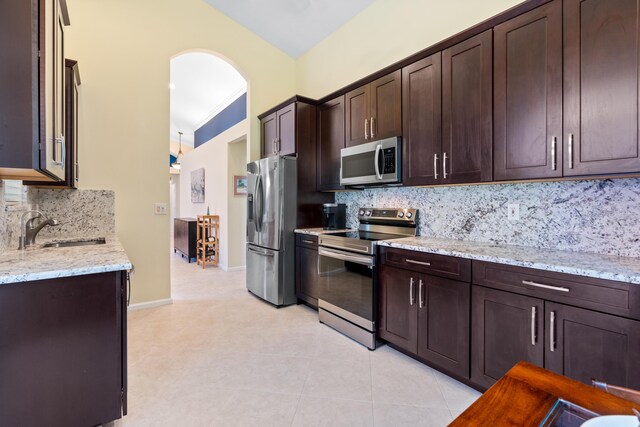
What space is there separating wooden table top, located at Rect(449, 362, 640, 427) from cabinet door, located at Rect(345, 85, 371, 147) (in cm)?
251

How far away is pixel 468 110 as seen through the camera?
216 cm

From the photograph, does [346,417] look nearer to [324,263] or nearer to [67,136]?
[324,263]

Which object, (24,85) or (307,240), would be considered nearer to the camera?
(24,85)

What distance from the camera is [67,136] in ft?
7.89

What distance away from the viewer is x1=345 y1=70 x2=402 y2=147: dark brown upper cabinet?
2677mm

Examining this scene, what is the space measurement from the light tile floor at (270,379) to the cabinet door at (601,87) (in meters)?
1.55

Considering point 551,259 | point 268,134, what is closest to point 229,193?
point 268,134

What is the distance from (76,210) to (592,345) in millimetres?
4027

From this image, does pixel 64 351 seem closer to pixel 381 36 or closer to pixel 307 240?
pixel 307 240

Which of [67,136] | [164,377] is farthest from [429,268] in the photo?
[67,136]

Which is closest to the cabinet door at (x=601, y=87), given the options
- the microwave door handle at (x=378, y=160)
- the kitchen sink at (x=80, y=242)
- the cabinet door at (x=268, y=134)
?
the microwave door handle at (x=378, y=160)

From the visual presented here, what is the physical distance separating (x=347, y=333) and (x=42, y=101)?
256 cm

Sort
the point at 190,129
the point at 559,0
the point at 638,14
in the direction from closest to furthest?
the point at 638,14
the point at 559,0
the point at 190,129

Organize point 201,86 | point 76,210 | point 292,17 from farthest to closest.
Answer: point 201,86
point 292,17
point 76,210
